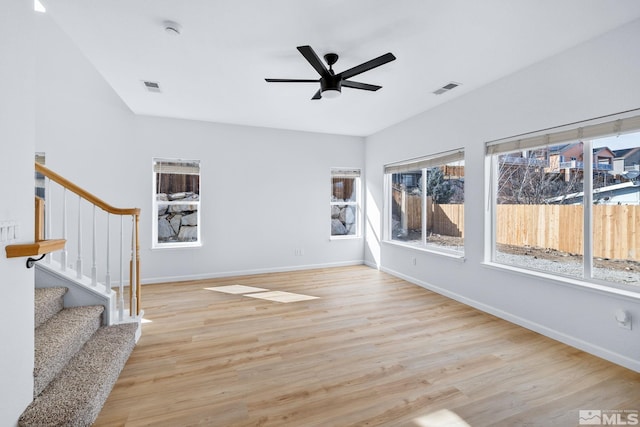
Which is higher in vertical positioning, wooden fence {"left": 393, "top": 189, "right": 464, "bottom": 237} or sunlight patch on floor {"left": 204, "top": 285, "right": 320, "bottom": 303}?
wooden fence {"left": 393, "top": 189, "right": 464, "bottom": 237}

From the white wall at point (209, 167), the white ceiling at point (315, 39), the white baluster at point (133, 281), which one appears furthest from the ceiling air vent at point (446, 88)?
the white baluster at point (133, 281)

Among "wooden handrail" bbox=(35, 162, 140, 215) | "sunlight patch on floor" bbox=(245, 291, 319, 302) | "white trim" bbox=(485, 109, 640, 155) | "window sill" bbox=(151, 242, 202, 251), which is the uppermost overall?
"white trim" bbox=(485, 109, 640, 155)

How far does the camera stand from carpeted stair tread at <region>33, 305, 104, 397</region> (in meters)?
1.71

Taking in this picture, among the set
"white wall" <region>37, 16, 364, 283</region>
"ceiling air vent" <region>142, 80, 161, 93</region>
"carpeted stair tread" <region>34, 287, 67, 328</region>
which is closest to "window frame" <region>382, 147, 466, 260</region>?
"white wall" <region>37, 16, 364, 283</region>

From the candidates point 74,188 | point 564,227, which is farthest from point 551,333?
point 74,188

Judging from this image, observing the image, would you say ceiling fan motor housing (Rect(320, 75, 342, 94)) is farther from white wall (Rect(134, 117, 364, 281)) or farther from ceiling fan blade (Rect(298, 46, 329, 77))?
white wall (Rect(134, 117, 364, 281))

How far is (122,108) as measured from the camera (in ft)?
14.6

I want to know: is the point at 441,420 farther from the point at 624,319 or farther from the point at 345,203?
the point at 345,203

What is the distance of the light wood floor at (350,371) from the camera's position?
1.80m

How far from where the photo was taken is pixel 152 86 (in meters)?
3.54

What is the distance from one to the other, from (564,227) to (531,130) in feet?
3.39

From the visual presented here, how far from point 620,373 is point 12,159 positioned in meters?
4.21

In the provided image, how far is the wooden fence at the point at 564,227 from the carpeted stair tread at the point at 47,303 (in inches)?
172

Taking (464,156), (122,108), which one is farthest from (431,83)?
(122,108)
